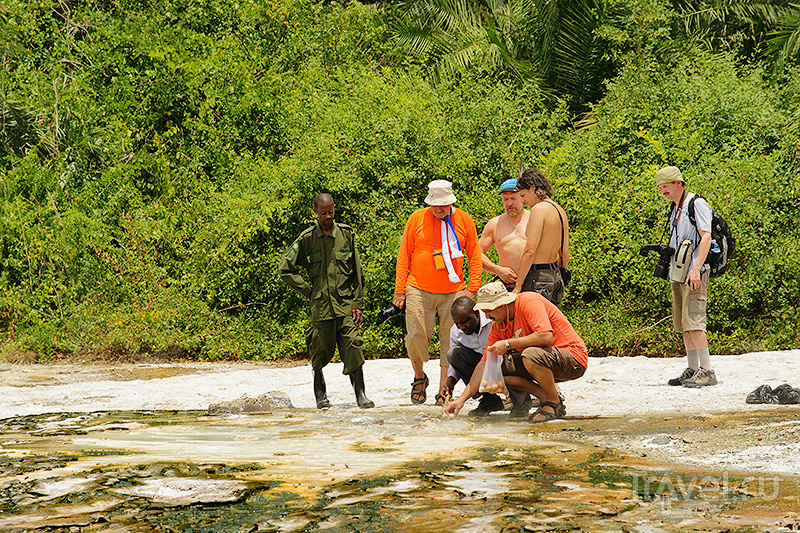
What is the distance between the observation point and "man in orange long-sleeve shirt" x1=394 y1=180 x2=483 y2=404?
7.46 m

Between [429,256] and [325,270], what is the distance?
89 cm

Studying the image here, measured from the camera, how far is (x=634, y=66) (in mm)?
15047

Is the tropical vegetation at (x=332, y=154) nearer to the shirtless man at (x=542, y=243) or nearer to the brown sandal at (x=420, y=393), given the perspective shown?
the brown sandal at (x=420, y=393)

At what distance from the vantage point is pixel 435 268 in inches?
294

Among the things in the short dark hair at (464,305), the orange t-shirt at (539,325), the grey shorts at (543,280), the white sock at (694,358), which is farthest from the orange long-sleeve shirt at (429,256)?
the white sock at (694,358)

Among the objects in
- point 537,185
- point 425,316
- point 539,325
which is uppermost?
point 537,185

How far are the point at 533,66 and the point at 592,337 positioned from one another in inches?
289

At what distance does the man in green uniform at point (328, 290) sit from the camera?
7.49 metres

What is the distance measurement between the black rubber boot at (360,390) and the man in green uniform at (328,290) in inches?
0.4

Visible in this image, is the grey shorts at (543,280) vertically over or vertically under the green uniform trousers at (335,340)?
over

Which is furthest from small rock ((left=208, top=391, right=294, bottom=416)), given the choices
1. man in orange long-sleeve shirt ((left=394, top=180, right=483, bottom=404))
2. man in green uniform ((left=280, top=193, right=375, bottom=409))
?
man in orange long-sleeve shirt ((left=394, top=180, right=483, bottom=404))

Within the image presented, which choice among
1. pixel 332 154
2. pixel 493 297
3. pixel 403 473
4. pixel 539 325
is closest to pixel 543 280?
pixel 539 325

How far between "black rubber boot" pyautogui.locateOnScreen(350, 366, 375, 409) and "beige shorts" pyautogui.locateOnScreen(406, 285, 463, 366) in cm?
51

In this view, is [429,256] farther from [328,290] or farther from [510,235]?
[328,290]
